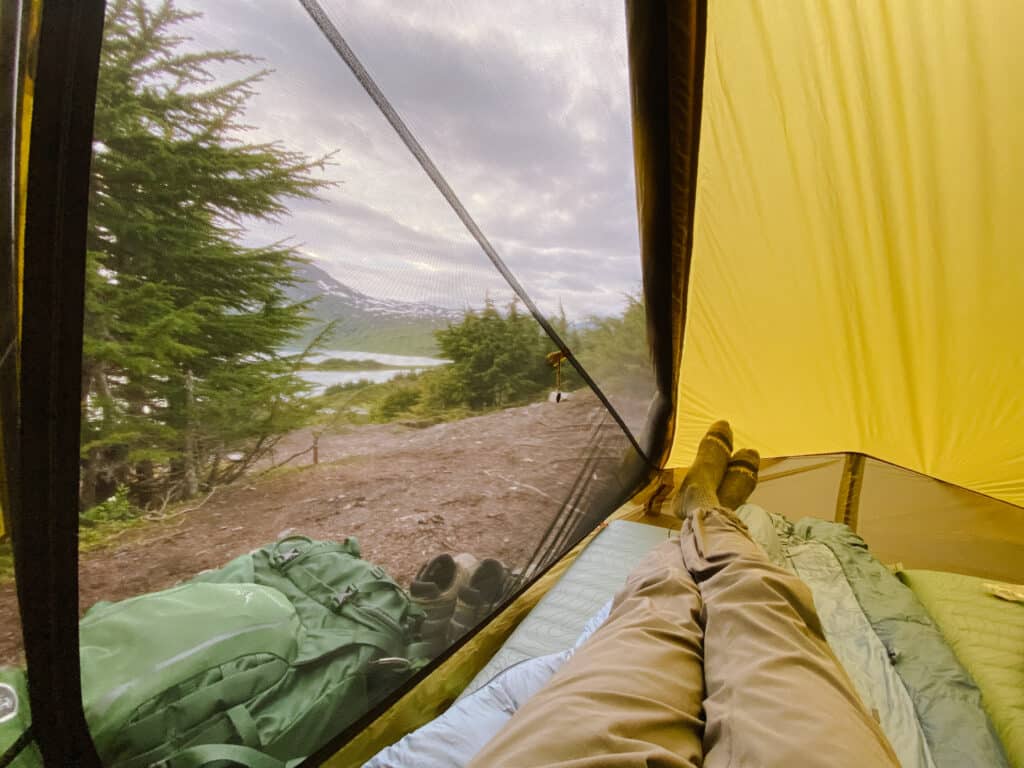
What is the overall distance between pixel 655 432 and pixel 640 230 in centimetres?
82

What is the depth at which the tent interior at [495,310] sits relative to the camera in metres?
0.49

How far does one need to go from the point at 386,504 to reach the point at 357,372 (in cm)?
25

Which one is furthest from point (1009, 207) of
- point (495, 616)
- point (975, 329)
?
point (495, 616)

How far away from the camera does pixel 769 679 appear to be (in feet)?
1.93

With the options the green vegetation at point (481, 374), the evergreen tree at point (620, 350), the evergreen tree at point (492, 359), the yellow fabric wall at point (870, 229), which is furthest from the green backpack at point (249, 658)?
the yellow fabric wall at point (870, 229)

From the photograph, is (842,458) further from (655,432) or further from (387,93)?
(387,93)

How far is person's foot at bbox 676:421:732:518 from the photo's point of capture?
1.57 metres

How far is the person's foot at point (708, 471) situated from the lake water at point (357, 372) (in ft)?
3.34

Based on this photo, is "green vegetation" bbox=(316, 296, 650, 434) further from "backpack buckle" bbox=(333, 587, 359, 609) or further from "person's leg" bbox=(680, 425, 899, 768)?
"person's leg" bbox=(680, 425, 899, 768)

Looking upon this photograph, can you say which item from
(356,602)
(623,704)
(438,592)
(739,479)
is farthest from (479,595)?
(739,479)

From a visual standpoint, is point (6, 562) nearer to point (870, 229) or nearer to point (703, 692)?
point (703, 692)

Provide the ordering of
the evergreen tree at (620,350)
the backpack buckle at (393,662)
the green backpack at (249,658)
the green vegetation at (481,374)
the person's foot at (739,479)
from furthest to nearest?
the person's foot at (739,479) → the evergreen tree at (620,350) → the backpack buckle at (393,662) → the green vegetation at (481,374) → the green backpack at (249,658)

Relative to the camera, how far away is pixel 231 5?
52 centimetres

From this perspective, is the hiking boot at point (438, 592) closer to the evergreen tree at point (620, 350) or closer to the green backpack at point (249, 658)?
the green backpack at point (249, 658)
